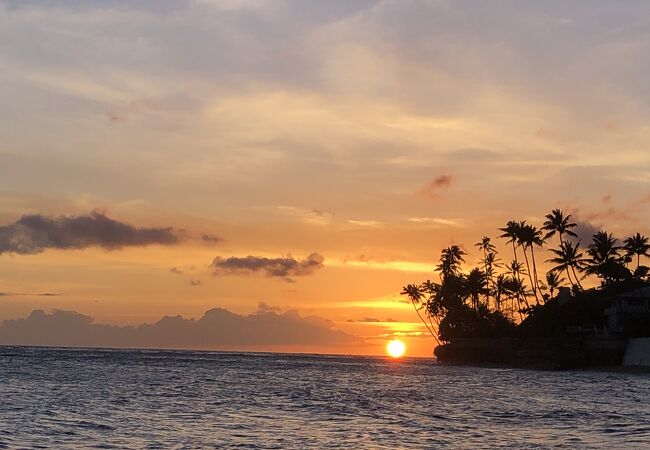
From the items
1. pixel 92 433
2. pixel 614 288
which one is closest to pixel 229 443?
pixel 92 433

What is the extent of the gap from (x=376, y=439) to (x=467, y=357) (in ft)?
371

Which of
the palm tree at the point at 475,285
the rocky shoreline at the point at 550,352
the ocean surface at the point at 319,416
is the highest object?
the palm tree at the point at 475,285

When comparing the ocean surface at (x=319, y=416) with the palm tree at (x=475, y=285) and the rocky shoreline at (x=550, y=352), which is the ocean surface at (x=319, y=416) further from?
the palm tree at (x=475, y=285)

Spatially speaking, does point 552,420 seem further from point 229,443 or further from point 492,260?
point 492,260

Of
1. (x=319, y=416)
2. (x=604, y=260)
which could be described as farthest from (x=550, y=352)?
(x=319, y=416)

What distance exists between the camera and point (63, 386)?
67.3m

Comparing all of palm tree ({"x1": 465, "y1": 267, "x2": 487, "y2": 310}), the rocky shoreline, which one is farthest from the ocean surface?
palm tree ({"x1": 465, "y1": 267, "x2": 487, "y2": 310})

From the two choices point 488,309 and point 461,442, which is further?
point 488,309

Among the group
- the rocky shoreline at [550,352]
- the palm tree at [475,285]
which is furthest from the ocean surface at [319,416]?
the palm tree at [475,285]

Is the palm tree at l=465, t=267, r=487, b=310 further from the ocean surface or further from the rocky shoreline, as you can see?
the ocean surface

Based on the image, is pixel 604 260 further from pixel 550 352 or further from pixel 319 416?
pixel 319 416

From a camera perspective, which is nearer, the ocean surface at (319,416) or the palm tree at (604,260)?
the ocean surface at (319,416)

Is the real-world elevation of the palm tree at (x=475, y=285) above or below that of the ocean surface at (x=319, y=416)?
above

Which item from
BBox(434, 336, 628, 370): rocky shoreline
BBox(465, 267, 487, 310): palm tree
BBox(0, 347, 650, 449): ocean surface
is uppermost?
BBox(465, 267, 487, 310): palm tree
